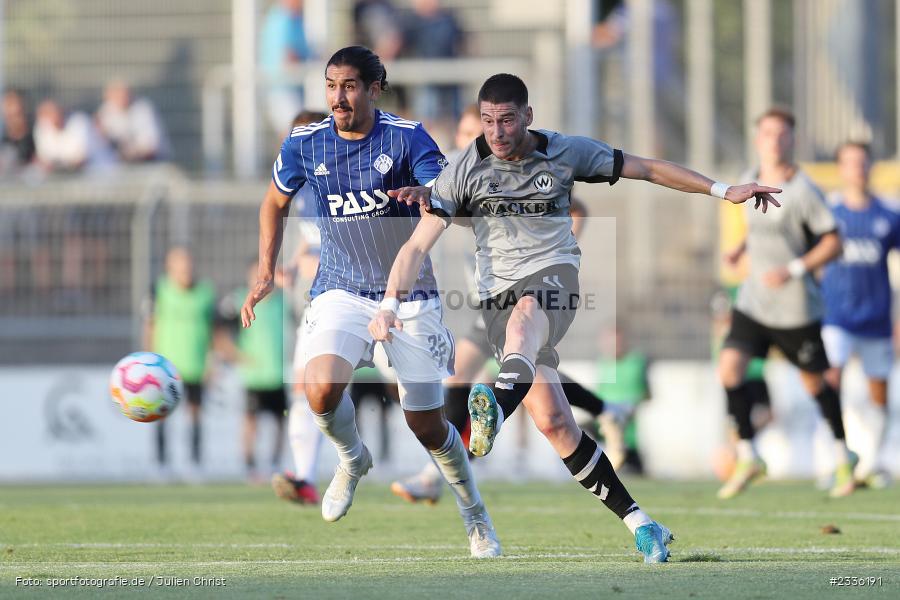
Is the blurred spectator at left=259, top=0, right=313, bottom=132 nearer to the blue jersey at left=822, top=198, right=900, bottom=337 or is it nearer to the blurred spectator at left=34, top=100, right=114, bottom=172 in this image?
the blurred spectator at left=34, top=100, right=114, bottom=172

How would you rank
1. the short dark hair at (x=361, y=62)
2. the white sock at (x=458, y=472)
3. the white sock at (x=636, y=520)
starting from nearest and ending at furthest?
the white sock at (x=636, y=520) < the short dark hair at (x=361, y=62) < the white sock at (x=458, y=472)

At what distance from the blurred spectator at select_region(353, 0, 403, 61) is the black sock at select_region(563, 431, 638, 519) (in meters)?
13.5

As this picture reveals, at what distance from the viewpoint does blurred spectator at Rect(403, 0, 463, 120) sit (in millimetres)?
19547

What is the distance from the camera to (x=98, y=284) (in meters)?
17.6

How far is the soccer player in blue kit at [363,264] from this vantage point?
7.54m

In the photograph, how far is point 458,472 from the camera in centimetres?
764

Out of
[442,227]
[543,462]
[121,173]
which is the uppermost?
[121,173]

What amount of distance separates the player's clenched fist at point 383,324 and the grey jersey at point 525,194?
0.56 meters

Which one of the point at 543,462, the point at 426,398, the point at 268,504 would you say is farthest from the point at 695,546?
the point at 543,462

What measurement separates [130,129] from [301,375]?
11160 mm

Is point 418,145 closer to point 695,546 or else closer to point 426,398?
point 426,398

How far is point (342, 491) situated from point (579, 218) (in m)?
2.90

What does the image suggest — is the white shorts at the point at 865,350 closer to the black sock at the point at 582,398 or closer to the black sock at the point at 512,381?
the black sock at the point at 582,398

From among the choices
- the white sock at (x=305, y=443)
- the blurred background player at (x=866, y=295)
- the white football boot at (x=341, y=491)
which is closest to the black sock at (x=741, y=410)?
the blurred background player at (x=866, y=295)
